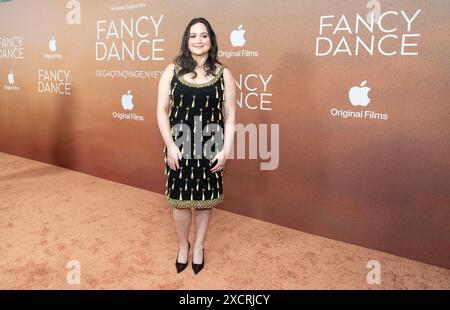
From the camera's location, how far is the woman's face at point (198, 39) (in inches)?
73.5

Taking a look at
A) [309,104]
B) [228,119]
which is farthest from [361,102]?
[228,119]

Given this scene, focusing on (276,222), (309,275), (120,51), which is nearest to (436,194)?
(309,275)

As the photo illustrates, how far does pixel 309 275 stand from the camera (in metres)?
2.14

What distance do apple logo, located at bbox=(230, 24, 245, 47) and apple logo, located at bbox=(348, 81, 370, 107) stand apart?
89 cm

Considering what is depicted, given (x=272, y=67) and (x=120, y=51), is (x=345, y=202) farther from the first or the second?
(x=120, y=51)

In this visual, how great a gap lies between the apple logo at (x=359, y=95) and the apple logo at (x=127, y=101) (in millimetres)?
2062

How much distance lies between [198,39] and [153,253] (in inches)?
52.7

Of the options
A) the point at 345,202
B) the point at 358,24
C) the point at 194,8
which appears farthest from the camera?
the point at 194,8

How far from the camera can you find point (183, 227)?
2113 millimetres

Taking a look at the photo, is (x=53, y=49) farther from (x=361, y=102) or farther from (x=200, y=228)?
(x=361, y=102)

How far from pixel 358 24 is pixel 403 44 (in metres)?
0.30

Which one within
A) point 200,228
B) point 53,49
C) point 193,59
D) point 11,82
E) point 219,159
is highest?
point 53,49

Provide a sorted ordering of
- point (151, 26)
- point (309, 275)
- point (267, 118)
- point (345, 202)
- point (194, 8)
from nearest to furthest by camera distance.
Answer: point (309, 275), point (345, 202), point (267, 118), point (194, 8), point (151, 26)

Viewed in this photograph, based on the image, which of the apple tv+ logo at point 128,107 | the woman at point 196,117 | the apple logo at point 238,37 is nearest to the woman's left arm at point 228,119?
the woman at point 196,117
